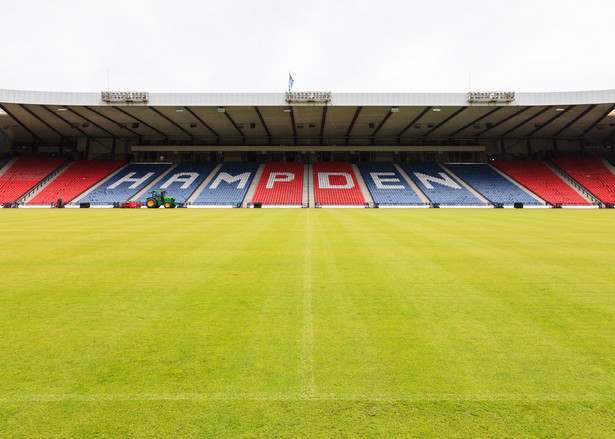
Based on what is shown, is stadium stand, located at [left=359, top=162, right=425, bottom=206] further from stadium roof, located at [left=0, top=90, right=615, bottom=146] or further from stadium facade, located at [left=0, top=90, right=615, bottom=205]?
stadium roof, located at [left=0, top=90, right=615, bottom=146]

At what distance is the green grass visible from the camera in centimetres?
216

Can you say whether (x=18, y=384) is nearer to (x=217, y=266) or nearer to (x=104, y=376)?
(x=104, y=376)

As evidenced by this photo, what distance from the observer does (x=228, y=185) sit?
42.5 metres

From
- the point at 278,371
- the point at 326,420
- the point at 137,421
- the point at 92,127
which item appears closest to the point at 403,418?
the point at 326,420

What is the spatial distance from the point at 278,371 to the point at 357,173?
4449cm

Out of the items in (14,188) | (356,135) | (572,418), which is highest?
(356,135)

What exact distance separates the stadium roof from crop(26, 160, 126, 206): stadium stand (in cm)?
441

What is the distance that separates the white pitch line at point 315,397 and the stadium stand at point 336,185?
118 feet

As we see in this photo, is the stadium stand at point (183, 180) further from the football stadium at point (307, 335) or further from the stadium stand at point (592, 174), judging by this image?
the stadium stand at point (592, 174)

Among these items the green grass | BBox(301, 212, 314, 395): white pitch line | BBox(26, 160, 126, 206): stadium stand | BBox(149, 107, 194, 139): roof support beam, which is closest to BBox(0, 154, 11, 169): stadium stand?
BBox(26, 160, 126, 206): stadium stand

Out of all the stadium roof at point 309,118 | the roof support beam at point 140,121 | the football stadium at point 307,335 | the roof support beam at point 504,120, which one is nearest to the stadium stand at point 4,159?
the stadium roof at point 309,118

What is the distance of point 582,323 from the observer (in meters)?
3.82

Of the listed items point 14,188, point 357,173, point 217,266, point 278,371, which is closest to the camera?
point 278,371

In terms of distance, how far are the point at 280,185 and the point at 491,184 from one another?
92.2 feet
